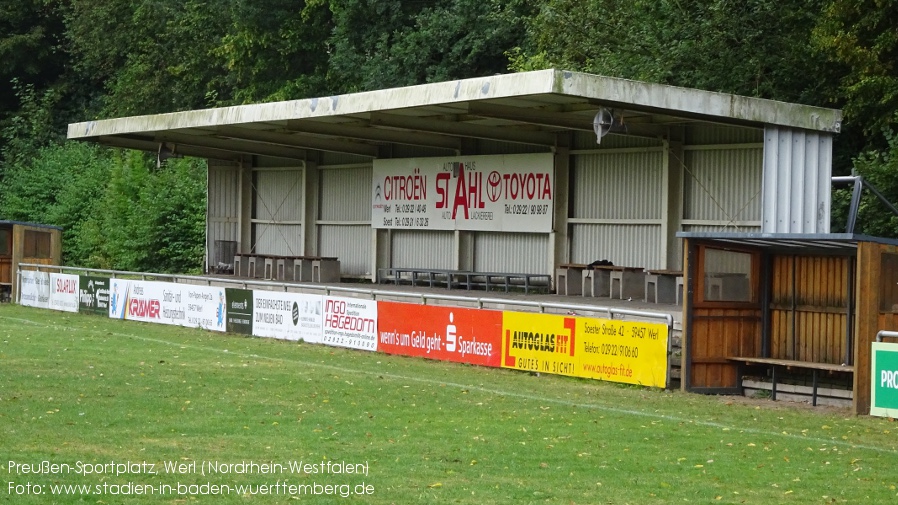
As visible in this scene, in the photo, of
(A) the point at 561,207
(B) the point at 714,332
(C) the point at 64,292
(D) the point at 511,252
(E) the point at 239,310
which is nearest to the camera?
(B) the point at 714,332

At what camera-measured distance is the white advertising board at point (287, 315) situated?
2530 centimetres

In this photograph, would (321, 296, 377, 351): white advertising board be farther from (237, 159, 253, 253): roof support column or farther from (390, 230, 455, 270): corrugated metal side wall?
(237, 159, 253, 253): roof support column

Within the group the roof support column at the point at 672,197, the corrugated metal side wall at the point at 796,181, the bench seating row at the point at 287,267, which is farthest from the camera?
the bench seating row at the point at 287,267

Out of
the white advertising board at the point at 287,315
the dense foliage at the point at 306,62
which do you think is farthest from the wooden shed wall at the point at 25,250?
the white advertising board at the point at 287,315

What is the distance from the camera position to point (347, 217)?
38438 millimetres

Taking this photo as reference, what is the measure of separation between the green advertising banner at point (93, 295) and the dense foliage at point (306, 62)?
13554 millimetres

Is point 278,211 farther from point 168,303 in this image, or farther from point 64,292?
point 168,303

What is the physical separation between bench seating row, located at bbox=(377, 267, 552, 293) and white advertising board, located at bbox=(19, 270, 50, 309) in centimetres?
983

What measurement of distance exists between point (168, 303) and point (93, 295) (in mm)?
4129

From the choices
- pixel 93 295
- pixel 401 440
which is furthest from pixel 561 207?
pixel 401 440

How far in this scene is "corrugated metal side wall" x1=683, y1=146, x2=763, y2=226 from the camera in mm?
25812

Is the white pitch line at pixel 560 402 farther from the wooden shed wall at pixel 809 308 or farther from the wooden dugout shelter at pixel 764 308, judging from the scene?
the wooden shed wall at pixel 809 308

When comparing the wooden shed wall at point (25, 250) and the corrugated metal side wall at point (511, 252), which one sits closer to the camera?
the corrugated metal side wall at point (511, 252)

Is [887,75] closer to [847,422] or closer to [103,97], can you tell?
[847,422]
